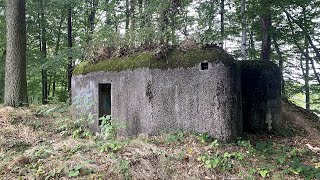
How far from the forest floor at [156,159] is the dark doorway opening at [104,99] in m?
1.24

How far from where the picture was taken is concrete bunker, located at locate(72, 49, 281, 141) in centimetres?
524

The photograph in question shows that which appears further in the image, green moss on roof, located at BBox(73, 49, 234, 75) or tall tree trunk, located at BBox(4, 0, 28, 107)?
tall tree trunk, located at BBox(4, 0, 28, 107)

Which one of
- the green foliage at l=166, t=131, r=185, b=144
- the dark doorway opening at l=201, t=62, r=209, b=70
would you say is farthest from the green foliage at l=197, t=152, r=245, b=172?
the dark doorway opening at l=201, t=62, r=209, b=70

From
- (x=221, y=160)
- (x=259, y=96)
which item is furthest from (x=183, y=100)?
(x=259, y=96)

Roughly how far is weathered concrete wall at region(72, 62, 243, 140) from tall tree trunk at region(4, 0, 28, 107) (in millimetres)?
3806

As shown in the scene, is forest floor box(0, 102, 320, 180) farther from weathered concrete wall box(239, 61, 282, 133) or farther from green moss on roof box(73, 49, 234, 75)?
green moss on roof box(73, 49, 234, 75)

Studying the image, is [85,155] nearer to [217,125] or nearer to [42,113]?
[217,125]

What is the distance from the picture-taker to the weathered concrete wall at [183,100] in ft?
17.2

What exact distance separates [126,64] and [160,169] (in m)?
2.92

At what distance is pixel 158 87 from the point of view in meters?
5.60

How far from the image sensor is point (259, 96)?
6.91 m

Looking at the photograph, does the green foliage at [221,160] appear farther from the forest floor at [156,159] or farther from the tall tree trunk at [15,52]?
the tall tree trunk at [15,52]

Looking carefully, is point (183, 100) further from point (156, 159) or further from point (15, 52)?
point (15, 52)

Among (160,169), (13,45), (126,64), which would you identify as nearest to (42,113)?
(13,45)
